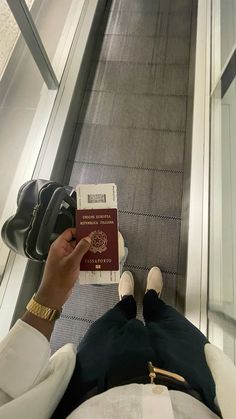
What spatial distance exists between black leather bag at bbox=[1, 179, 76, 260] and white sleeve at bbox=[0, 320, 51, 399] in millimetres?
310

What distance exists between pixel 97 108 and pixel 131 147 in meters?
0.39

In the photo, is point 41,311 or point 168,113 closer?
point 41,311

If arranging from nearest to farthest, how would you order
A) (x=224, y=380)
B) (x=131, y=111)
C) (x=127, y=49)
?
(x=224, y=380) → (x=131, y=111) → (x=127, y=49)

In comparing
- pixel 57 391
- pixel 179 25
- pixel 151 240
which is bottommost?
pixel 57 391

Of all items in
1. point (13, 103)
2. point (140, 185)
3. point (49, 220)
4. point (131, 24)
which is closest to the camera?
point (49, 220)

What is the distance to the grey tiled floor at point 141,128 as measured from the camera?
145 centimetres

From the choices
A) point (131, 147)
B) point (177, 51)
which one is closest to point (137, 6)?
point (177, 51)

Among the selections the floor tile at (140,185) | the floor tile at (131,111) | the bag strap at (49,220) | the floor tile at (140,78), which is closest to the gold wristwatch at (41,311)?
the bag strap at (49,220)

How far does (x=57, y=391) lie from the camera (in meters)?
0.59

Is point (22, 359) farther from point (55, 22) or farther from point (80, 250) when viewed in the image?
point (55, 22)

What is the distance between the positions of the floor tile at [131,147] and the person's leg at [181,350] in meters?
0.89

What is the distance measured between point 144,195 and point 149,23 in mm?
1424

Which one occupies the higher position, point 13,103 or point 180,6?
point 180,6

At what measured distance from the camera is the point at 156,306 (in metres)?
1.07
